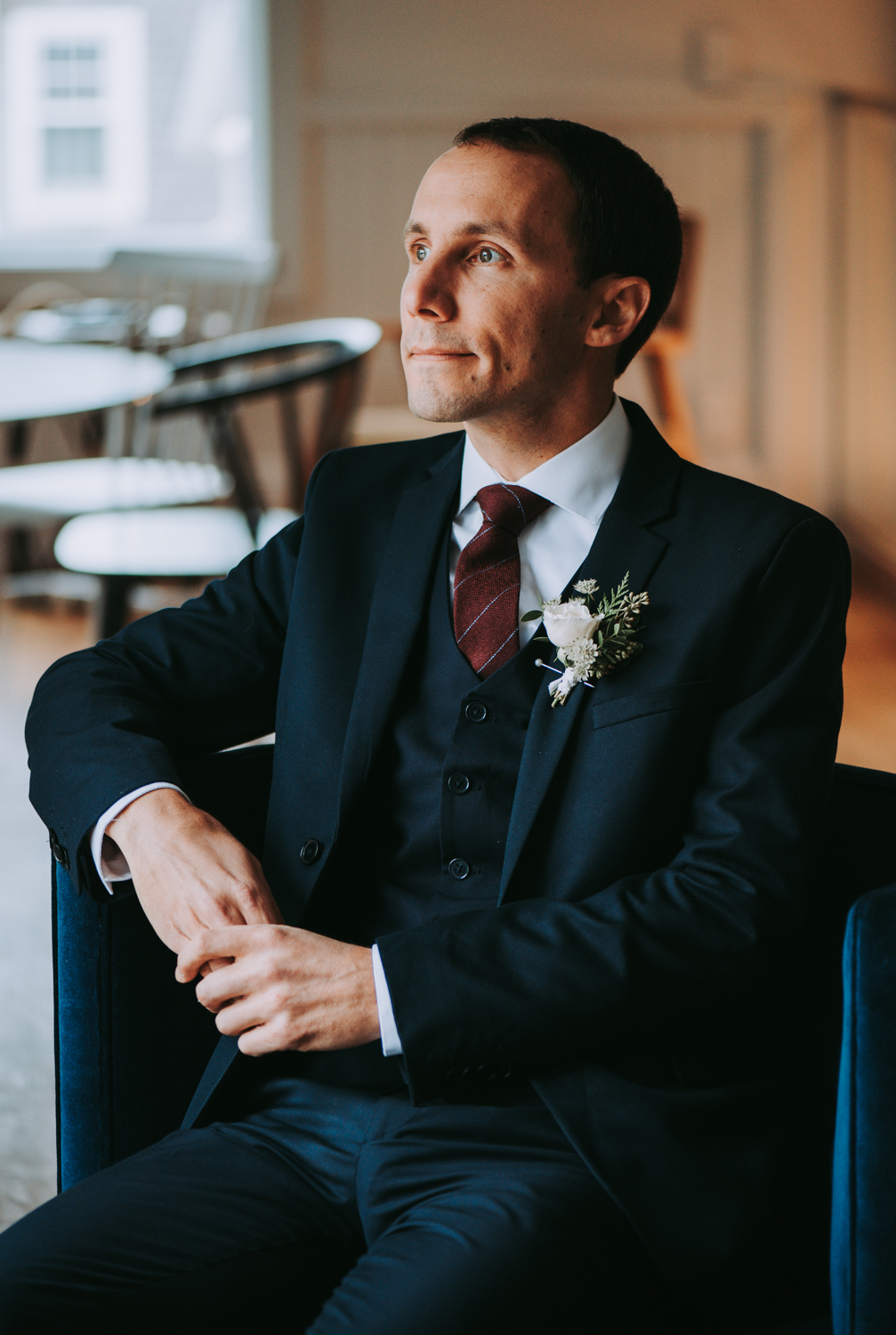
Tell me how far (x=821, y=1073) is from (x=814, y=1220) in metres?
0.11

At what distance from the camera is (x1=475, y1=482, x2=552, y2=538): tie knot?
113cm

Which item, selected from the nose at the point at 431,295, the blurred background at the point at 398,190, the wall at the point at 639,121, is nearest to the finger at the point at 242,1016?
the nose at the point at 431,295

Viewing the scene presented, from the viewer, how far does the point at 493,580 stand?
3.67 ft

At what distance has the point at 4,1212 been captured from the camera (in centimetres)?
165

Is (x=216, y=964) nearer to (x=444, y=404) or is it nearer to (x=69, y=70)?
(x=444, y=404)

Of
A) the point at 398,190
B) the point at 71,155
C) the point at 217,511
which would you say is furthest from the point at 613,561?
the point at 71,155

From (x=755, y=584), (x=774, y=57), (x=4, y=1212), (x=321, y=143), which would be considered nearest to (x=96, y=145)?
(x=321, y=143)

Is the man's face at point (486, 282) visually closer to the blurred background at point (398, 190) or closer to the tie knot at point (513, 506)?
the tie knot at point (513, 506)

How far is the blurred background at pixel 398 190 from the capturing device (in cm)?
513

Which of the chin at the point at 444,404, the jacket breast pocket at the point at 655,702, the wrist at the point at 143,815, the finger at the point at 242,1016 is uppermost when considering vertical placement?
the chin at the point at 444,404

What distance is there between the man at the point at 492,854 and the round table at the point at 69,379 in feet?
4.73

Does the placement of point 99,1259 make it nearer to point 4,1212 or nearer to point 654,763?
point 654,763

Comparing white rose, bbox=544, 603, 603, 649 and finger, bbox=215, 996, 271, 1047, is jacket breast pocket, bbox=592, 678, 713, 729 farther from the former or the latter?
finger, bbox=215, 996, 271, 1047

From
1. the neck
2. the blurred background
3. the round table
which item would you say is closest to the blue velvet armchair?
the neck
